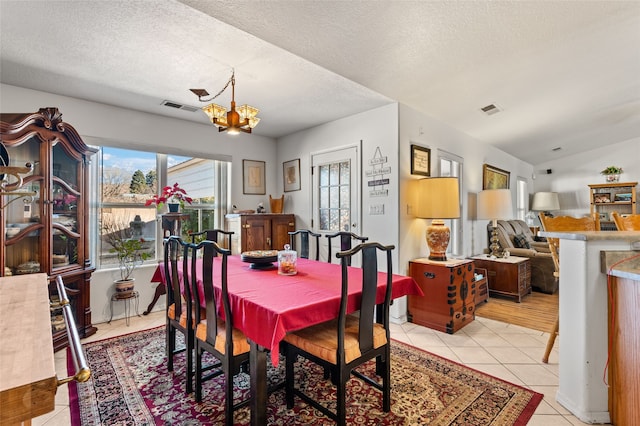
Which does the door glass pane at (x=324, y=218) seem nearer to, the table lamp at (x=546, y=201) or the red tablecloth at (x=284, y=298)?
the red tablecloth at (x=284, y=298)

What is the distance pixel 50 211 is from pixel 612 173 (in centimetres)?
983

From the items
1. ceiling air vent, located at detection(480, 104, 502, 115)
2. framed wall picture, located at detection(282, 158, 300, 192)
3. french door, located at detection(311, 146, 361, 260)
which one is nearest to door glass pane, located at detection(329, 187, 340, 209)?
french door, located at detection(311, 146, 361, 260)

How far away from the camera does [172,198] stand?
3670mm

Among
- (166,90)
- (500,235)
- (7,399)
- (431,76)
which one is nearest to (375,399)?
(7,399)

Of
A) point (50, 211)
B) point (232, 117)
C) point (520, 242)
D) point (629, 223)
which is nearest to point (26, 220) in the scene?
point (50, 211)

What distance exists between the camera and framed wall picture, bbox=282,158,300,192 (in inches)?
187

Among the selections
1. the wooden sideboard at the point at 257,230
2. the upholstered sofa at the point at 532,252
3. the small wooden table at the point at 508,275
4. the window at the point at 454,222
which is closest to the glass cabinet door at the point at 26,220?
the wooden sideboard at the point at 257,230

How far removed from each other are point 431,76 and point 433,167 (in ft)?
4.36

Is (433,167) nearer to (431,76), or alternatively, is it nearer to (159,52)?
(431,76)

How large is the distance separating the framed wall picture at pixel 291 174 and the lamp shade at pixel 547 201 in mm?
6273

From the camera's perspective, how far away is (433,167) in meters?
4.05

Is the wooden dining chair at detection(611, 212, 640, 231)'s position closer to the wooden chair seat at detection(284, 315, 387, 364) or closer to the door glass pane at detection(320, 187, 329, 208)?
the wooden chair seat at detection(284, 315, 387, 364)

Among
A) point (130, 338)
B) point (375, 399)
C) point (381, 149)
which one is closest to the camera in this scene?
point (375, 399)

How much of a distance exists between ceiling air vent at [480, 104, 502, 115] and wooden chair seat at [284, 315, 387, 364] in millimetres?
3363
